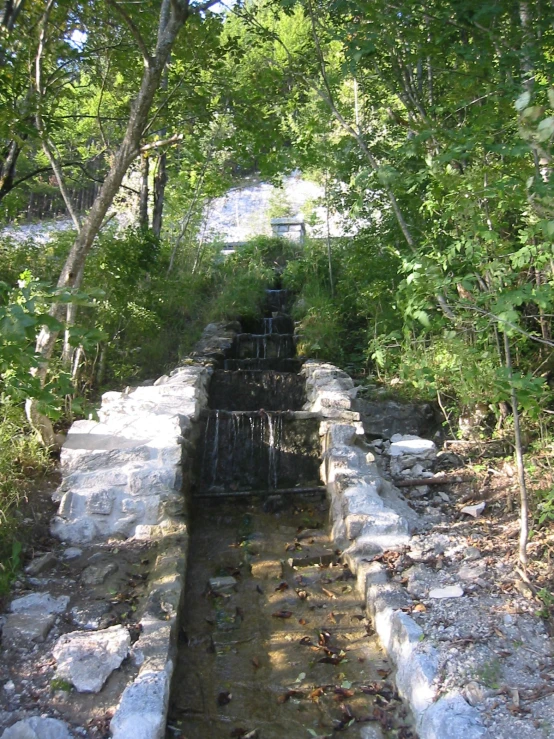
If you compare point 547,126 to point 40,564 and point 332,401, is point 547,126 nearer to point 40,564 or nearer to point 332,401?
point 40,564

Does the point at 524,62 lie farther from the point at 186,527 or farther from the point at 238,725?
the point at 238,725

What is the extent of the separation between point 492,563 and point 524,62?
3.07m

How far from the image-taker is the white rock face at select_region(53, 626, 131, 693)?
2.74 meters

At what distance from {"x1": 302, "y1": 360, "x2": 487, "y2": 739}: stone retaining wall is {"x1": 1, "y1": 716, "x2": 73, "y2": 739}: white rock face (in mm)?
Answer: 1444

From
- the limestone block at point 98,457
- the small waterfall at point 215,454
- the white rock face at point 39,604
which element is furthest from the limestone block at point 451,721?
the small waterfall at point 215,454

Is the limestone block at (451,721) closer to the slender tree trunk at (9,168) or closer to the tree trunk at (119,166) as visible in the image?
the tree trunk at (119,166)

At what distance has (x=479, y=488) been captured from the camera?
4996 mm

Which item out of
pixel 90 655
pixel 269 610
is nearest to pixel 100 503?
pixel 269 610

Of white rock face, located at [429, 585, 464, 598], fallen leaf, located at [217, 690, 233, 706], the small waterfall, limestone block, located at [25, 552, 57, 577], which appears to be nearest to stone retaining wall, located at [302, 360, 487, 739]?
white rock face, located at [429, 585, 464, 598]

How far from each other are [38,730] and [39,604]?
100cm

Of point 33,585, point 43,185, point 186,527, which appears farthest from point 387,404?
point 43,185

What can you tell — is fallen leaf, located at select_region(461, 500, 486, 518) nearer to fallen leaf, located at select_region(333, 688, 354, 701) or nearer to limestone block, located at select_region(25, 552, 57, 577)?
fallen leaf, located at select_region(333, 688, 354, 701)

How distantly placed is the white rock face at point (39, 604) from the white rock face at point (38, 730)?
34.9 inches

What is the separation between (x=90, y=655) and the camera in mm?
2852
